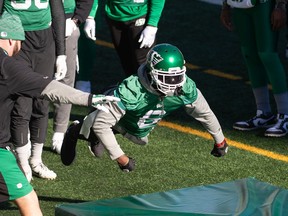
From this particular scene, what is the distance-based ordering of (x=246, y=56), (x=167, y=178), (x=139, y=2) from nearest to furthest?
1. (x=167, y=178)
2. (x=139, y=2)
3. (x=246, y=56)

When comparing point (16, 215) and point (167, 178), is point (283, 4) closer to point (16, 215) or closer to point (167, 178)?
point (167, 178)

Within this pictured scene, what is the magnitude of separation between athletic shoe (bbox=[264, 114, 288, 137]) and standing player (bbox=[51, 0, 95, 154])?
1698 millimetres

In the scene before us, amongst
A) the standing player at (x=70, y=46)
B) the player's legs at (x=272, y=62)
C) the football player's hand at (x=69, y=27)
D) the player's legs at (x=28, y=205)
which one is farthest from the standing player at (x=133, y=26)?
the player's legs at (x=28, y=205)

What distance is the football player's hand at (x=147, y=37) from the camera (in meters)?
8.12

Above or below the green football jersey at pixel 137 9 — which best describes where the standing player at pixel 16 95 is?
above

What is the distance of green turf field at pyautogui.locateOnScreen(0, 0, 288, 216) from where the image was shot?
294 inches

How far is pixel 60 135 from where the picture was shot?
326 inches

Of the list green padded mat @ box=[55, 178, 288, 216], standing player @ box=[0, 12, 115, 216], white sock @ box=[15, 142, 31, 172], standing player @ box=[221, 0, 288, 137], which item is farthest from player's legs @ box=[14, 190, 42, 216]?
standing player @ box=[221, 0, 288, 137]

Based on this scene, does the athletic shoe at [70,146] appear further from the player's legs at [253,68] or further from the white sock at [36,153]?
the player's legs at [253,68]

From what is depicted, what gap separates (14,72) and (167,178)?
7.31 feet

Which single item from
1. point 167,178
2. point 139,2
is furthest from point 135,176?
point 139,2

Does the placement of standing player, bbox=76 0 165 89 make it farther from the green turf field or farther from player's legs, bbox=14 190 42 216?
player's legs, bbox=14 190 42 216

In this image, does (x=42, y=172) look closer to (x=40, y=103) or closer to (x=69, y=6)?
(x=40, y=103)

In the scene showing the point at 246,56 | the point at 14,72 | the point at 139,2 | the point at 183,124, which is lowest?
the point at 183,124
